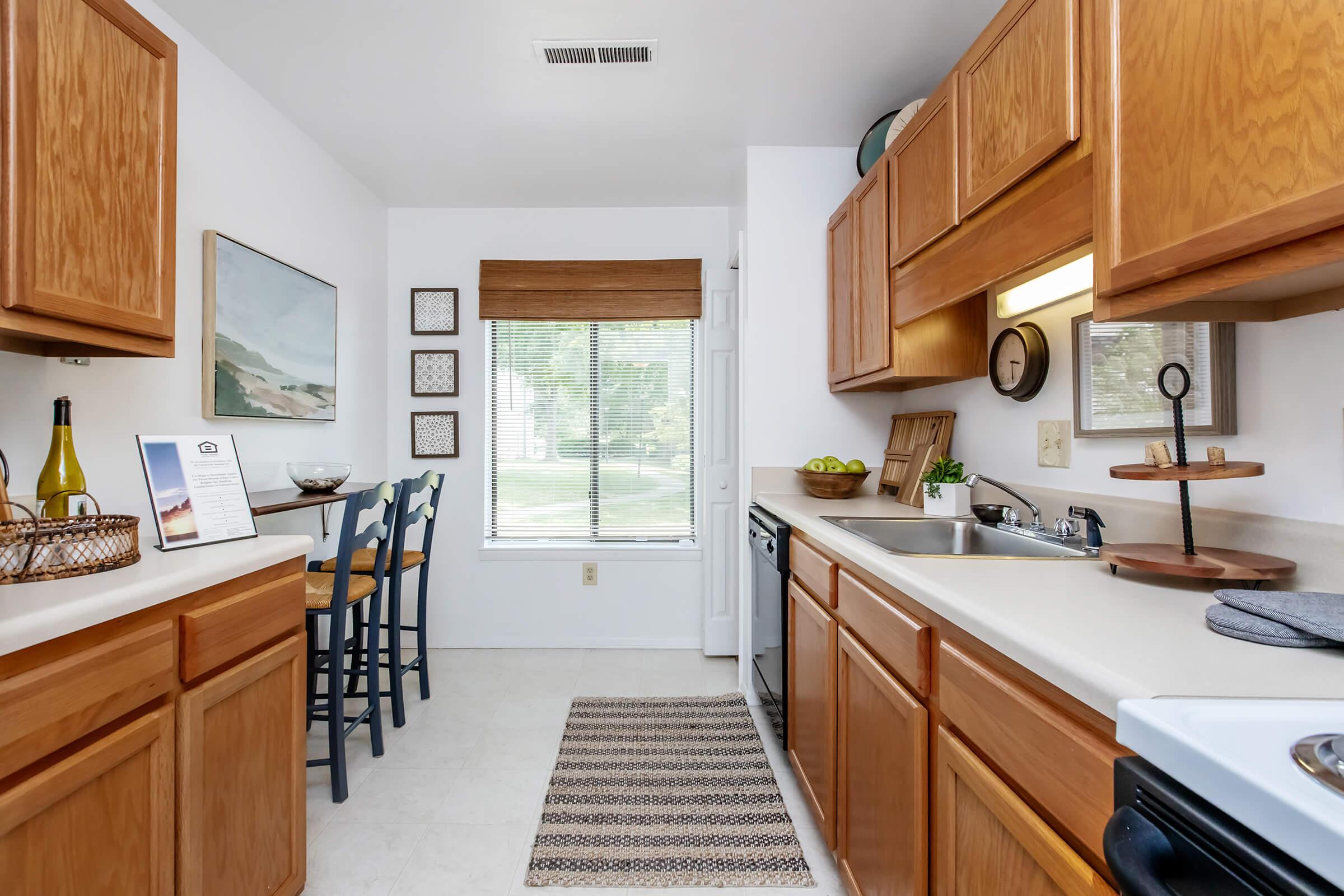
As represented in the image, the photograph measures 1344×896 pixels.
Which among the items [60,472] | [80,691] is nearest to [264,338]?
[60,472]

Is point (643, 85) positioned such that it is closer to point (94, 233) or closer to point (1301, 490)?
point (94, 233)

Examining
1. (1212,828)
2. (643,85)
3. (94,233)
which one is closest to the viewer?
(1212,828)

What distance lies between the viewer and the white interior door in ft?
11.1

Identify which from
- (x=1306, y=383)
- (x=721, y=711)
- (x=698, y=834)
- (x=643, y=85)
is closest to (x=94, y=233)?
(x=643, y=85)

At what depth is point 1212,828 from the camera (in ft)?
1.49

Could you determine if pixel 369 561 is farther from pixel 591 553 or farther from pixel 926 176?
pixel 926 176

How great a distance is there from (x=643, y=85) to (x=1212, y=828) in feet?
8.29

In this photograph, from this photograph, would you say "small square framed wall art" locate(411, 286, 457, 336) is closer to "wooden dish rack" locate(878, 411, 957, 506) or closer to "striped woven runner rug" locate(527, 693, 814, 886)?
"striped woven runner rug" locate(527, 693, 814, 886)

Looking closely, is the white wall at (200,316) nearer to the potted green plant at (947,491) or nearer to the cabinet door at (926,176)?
the cabinet door at (926,176)

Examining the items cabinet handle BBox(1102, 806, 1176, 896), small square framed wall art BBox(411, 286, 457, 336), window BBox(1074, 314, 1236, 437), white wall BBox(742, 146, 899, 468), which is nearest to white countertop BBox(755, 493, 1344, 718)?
cabinet handle BBox(1102, 806, 1176, 896)

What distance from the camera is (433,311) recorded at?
3529 mm

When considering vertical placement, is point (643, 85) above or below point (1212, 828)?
above

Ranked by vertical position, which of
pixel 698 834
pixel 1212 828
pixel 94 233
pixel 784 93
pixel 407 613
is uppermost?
pixel 784 93

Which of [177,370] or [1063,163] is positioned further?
[177,370]
